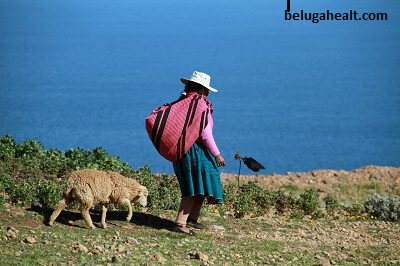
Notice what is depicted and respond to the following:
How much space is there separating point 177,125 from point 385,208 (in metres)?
4.90

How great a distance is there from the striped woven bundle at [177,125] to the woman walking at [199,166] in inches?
3.6

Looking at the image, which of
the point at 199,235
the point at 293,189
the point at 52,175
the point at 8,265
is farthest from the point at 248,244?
the point at 293,189

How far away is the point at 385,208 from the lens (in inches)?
571

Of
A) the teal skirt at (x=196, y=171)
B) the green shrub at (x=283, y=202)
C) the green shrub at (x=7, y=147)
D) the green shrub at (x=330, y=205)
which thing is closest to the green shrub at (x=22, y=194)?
the teal skirt at (x=196, y=171)

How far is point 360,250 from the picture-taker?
11.7 meters

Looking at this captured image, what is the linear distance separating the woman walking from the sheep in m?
0.72

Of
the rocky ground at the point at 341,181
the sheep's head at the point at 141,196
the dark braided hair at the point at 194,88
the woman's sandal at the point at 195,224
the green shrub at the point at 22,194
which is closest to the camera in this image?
the dark braided hair at the point at 194,88

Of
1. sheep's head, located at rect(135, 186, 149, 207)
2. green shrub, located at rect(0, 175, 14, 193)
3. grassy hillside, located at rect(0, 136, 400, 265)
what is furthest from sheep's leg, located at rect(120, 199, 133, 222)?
green shrub, located at rect(0, 175, 14, 193)

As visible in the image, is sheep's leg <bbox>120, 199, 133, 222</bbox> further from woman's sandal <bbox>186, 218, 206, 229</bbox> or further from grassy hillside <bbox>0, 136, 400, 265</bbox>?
woman's sandal <bbox>186, 218, 206, 229</bbox>

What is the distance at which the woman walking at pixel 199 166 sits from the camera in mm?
11070

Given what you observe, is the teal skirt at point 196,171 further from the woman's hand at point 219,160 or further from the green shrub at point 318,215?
the green shrub at point 318,215

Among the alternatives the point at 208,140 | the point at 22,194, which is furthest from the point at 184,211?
the point at 22,194

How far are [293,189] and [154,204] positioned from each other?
4.74 m

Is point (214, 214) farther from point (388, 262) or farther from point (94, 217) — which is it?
point (388, 262)
